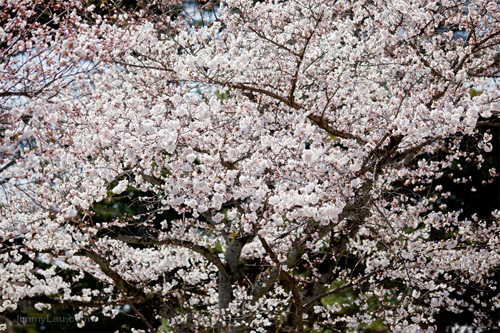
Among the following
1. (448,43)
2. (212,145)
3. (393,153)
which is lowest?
(393,153)

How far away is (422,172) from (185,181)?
3159 millimetres

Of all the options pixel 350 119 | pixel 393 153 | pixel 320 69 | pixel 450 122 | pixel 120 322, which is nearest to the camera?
pixel 450 122

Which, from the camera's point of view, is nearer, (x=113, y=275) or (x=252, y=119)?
(x=252, y=119)

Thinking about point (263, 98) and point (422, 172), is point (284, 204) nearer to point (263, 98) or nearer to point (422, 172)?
point (263, 98)

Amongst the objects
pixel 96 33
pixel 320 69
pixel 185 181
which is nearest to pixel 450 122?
pixel 320 69

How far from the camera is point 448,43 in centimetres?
488

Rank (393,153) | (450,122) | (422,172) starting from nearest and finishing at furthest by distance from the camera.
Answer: (450,122), (393,153), (422,172)

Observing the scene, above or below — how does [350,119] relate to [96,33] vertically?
below

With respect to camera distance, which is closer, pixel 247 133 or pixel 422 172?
pixel 247 133

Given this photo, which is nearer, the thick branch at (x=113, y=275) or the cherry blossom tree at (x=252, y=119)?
the cherry blossom tree at (x=252, y=119)

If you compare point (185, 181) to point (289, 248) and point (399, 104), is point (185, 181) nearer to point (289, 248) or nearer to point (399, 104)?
point (289, 248)

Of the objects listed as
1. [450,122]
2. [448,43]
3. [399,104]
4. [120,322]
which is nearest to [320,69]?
[399,104]

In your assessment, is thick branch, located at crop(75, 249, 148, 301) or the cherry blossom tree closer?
the cherry blossom tree

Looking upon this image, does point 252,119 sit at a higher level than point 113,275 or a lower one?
higher
